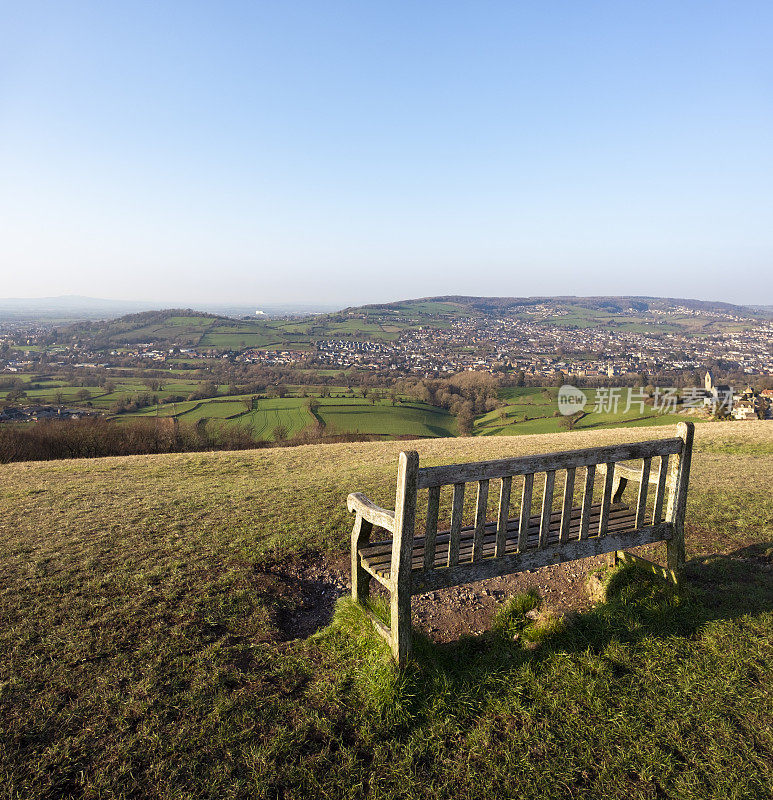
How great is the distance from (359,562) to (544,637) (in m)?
1.94

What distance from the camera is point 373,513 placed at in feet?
13.9

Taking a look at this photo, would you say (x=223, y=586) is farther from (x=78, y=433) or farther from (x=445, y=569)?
(x=78, y=433)

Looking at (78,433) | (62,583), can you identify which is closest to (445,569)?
(62,583)

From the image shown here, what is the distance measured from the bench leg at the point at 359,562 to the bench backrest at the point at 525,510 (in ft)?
2.32

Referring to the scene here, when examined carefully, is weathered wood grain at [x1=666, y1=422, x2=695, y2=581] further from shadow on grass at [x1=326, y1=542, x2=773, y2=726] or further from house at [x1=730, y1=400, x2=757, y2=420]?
house at [x1=730, y1=400, x2=757, y2=420]

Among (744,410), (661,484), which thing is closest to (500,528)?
(661,484)

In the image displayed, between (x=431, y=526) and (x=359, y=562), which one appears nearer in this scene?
(x=431, y=526)

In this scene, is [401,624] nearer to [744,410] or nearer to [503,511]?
[503,511]

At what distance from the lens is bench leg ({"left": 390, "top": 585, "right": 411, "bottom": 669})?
12.1 feet

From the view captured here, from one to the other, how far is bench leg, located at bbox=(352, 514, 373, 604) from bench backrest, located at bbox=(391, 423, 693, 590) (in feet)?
2.32

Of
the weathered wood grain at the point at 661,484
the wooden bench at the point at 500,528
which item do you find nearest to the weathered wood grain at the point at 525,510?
the wooden bench at the point at 500,528

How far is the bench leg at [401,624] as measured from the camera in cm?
370

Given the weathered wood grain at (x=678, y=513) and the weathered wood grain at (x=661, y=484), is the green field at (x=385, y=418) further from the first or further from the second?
the weathered wood grain at (x=661, y=484)

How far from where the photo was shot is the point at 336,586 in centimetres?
589
